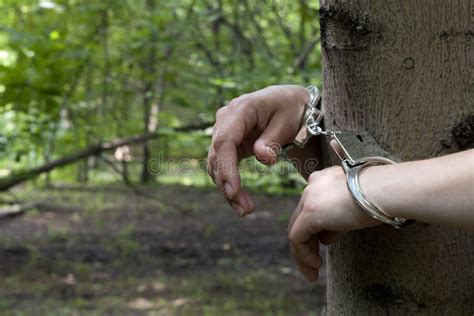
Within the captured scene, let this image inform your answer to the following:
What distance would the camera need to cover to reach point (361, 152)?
0.91 meters

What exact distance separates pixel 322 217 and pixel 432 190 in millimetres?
169

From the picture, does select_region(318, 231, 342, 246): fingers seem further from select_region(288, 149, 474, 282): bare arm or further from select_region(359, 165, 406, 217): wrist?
select_region(359, 165, 406, 217): wrist

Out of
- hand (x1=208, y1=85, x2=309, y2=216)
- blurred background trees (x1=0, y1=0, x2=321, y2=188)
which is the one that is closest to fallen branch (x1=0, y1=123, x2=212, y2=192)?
blurred background trees (x1=0, y1=0, x2=321, y2=188)

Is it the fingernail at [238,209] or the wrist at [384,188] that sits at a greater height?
the wrist at [384,188]

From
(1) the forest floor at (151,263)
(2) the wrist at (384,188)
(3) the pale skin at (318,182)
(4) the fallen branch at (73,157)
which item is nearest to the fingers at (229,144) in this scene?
(3) the pale skin at (318,182)

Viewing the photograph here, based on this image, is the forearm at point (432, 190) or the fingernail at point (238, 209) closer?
the forearm at point (432, 190)

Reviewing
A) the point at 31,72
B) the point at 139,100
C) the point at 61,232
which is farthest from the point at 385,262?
the point at 139,100

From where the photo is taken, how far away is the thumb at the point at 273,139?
1.03 m

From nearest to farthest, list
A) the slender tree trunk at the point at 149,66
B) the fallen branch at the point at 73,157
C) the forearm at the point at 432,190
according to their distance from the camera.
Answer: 1. the forearm at the point at 432,190
2. the slender tree trunk at the point at 149,66
3. the fallen branch at the point at 73,157

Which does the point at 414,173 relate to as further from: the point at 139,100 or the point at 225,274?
the point at 139,100

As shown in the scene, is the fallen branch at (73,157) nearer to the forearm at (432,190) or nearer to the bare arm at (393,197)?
the bare arm at (393,197)

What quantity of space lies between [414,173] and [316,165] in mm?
359

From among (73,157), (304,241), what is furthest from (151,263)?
(304,241)

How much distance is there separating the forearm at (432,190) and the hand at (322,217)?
1.7 inches
